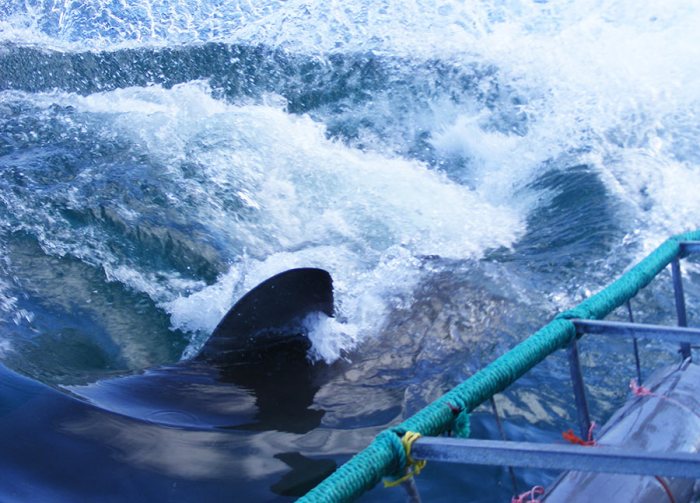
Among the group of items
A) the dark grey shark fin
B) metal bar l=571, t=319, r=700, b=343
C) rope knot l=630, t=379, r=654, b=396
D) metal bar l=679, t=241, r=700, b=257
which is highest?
the dark grey shark fin

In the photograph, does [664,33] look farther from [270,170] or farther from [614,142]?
[270,170]

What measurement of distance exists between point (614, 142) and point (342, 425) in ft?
14.7

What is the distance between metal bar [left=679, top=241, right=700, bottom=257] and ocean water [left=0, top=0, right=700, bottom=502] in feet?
2.99

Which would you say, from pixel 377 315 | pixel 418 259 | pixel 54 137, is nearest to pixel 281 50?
pixel 54 137

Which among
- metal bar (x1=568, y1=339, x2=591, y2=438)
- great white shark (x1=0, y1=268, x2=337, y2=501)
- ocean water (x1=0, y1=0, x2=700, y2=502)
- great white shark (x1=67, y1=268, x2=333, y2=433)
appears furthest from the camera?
great white shark (x1=67, y1=268, x2=333, y2=433)

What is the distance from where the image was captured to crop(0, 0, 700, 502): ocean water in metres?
3.10

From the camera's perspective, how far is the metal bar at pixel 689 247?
2600 mm

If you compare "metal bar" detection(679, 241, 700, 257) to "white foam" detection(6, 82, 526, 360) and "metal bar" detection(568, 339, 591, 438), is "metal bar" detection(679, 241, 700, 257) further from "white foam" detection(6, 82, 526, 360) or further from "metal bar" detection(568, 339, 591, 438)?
"white foam" detection(6, 82, 526, 360)

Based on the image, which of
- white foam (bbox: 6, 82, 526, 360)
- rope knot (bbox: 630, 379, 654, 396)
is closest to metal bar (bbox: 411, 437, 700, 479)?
rope knot (bbox: 630, 379, 654, 396)

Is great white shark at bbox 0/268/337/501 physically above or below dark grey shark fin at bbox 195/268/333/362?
below

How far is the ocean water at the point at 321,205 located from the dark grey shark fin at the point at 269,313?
0.16 metres

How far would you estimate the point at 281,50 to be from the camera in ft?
31.8

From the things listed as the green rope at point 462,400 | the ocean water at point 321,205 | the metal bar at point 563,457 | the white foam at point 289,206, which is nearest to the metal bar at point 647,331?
the green rope at point 462,400

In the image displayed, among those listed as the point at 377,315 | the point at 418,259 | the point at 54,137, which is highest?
the point at 54,137
